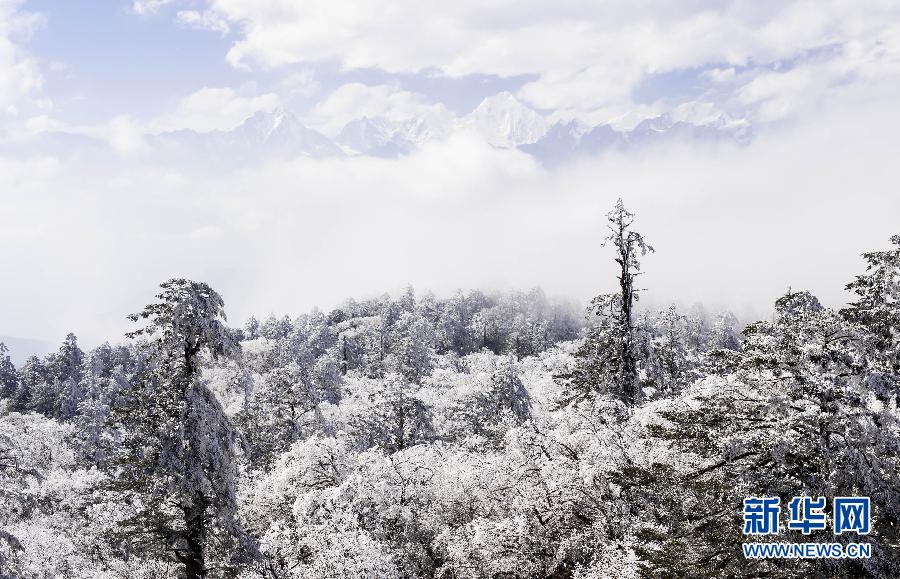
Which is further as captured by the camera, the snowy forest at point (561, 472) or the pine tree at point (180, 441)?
the pine tree at point (180, 441)

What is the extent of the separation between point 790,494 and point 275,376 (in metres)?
51.4

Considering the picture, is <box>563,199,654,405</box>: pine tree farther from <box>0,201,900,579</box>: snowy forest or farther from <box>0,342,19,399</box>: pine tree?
<box>0,342,19,399</box>: pine tree

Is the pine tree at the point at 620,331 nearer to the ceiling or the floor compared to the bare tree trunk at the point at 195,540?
nearer to the ceiling

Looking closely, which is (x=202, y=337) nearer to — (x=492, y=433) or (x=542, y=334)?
(x=492, y=433)

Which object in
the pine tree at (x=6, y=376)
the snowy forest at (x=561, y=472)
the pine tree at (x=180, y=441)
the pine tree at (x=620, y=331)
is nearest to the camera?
the snowy forest at (x=561, y=472)

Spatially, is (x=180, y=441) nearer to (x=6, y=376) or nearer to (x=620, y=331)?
(x=620, y=331)

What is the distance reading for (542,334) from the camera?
14700 centimetres

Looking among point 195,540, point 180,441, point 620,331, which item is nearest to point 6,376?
point 195,540

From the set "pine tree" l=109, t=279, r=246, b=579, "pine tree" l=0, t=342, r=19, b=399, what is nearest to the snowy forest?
"pine tree" l=109, t=279, r=246, b=579

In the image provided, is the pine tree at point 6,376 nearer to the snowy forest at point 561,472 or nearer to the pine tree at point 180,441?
the snowy forest at point 561,472

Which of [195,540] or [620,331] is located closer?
[195,540]

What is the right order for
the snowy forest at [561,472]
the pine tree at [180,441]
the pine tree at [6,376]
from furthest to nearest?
the pine tree at [6,376], the pine tree at [180,441], the snowy forest at [561,472]

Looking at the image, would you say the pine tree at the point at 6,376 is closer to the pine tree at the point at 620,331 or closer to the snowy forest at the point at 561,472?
the snowy forest at the point at 561,472

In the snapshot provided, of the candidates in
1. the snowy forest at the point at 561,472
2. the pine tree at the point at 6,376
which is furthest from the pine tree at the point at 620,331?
the pine tree at the point at 6,376
